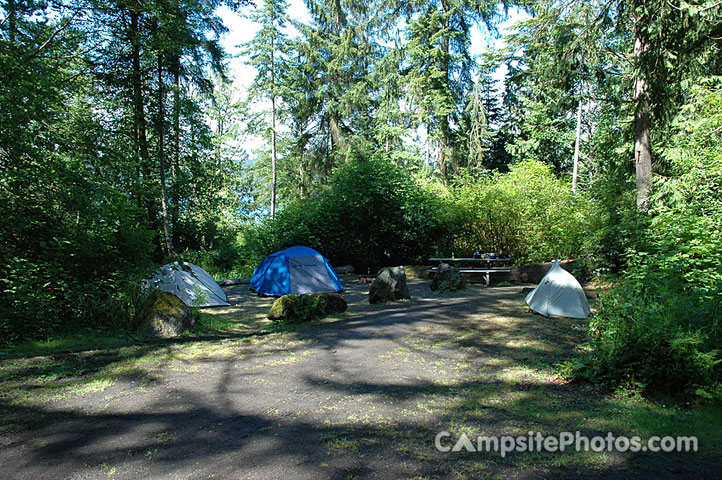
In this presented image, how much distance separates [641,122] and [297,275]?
1000 centimetres

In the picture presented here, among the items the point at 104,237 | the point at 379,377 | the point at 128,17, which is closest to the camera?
the point at 379,377

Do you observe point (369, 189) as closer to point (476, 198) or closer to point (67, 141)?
point (476, 198)

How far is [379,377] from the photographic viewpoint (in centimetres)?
451

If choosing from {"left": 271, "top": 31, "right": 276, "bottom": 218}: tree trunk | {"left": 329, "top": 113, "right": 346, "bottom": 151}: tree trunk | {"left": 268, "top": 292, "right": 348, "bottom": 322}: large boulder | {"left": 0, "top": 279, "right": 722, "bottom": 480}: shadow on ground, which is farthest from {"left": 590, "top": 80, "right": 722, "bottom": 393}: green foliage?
{"left": 271, "top": 31, "right": 276, "bottom": 218}: tree trunk

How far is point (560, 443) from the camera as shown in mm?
2975

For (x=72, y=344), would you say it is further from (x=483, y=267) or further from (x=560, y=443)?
(x=483, y=267)

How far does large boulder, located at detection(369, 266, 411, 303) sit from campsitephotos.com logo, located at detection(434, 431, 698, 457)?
6619 millimetres

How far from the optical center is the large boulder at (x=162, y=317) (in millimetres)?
6465

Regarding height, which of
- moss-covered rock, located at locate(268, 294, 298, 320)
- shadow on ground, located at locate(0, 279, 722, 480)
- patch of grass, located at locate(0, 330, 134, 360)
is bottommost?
shadow on ground, located at locate(0, 279, 722, 480)

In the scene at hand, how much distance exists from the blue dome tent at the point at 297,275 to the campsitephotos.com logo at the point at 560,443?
29.2 feet

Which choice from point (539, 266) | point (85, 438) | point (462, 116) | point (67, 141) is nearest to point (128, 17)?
point (67, 141)

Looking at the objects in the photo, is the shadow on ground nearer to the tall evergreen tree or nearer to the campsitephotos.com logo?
the campsitephotos.com logo

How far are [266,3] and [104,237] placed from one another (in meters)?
21.5

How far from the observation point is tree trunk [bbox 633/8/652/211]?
429 inches
